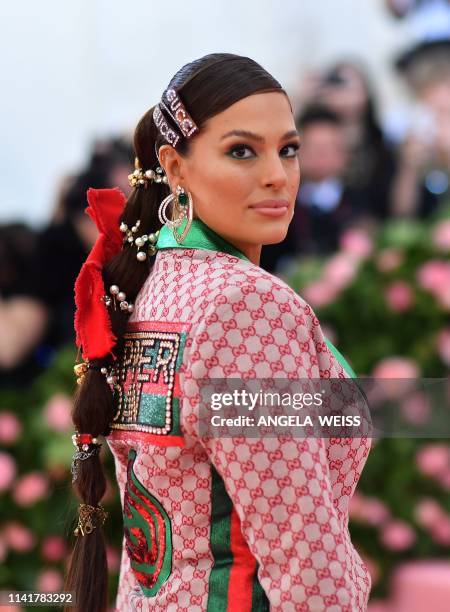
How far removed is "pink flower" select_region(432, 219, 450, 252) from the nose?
5.59 ft

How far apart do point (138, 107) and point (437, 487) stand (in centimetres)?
172

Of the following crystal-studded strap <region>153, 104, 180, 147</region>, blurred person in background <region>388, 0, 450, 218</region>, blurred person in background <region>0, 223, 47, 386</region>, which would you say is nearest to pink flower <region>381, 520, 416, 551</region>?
blurred person in background <region>388, 0, 450, 218</region>

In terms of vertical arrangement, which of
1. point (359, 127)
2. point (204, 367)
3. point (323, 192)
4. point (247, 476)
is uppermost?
point (359, 127)

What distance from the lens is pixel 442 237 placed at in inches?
111

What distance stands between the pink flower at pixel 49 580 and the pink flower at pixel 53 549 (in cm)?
3

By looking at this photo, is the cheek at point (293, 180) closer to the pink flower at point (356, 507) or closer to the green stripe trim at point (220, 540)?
the green stripe trim at point (220, 540)

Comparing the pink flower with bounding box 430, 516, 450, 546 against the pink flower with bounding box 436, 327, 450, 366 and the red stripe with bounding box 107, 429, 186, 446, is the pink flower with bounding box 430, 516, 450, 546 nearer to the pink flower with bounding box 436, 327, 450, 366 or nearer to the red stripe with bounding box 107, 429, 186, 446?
the pink flower with bounding box 436, 327, 450, 366

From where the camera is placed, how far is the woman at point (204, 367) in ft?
3.47

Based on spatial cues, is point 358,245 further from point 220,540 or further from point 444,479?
point 220,540

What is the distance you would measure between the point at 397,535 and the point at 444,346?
501 millimetres

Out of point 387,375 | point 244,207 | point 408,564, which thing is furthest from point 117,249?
point 408,564

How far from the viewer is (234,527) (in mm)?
1104

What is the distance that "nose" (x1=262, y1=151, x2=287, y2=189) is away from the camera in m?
1.18

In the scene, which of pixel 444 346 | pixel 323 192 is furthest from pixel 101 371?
pixel 323 192
